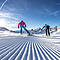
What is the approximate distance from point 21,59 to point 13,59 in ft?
1.27

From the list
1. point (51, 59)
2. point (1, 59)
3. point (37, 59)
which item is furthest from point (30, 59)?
point (1, 59)

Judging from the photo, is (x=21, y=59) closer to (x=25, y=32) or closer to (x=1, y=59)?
(x=1, y=59)

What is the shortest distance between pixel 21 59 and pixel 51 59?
1546 millimetres

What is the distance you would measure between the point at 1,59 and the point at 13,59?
1.82ft

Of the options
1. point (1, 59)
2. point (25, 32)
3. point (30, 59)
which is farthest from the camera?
point (25, 32)

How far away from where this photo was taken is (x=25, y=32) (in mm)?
28125

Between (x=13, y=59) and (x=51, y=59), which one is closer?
(x=13, y=59)

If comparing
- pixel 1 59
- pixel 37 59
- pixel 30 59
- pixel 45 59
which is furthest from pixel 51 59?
pixel 1 59

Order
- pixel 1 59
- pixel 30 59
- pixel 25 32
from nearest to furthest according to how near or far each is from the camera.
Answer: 1. pixel 1 59
2. pixel 30 59
3. pixel 25 32

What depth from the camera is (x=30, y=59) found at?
2.56 meters

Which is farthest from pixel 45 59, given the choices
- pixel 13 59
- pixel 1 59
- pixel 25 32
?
pixel 25 32

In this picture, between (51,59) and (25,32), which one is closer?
(51,59)

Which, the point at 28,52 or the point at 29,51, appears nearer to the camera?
the point at 28,52

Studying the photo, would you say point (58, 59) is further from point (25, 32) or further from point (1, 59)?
point (25, 32)
